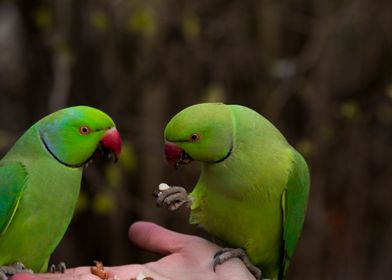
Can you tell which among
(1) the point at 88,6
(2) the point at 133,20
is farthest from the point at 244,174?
(1) the point at 88,6

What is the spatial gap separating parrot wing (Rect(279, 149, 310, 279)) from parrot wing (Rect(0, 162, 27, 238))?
3.49ft

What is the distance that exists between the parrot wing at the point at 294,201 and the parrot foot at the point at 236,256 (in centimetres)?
16

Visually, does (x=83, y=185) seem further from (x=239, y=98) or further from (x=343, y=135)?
(x=343, y=135)

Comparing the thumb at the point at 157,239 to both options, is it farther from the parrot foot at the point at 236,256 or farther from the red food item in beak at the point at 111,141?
the red food item in beak at the point at 111,141

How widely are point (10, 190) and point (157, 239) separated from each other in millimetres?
669

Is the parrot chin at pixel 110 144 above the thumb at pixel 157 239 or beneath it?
above

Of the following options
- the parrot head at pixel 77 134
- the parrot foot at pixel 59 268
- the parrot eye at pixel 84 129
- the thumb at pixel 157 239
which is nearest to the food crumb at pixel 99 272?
the parrot foot at pixel 59 268

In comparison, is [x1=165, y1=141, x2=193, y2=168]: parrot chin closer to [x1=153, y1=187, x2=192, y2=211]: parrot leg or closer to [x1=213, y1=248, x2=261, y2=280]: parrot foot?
[x1=153, y1=187, x2=192, y2=211]: parrot leg

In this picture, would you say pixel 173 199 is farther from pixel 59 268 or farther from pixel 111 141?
pixel 59 268

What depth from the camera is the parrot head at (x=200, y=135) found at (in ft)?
9.63

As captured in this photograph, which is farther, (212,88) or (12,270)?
(212,88)

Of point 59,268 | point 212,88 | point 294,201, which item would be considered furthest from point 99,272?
point 212,88

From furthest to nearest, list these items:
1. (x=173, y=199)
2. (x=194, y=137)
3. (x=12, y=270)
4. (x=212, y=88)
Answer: (x=212, y=88) → (x=173, y=199) → (x=12, y=270) → (x=194, y=137)

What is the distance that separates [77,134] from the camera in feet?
9.84
